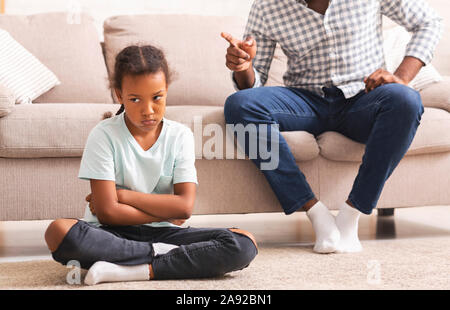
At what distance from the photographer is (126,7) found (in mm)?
2803

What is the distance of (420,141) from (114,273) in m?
1.07

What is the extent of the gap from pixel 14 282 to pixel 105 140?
36 cm

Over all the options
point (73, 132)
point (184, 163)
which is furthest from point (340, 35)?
point (73, 132)

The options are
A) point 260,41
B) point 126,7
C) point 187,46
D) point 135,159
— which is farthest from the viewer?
point 126,7

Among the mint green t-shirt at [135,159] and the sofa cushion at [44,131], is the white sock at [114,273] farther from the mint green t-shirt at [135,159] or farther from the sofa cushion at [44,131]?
the sofa cushion at [44,131]

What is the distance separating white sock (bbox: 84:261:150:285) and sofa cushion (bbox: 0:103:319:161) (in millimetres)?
524

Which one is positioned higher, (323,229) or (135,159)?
(135,159)

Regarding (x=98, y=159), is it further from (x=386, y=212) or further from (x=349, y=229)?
(x=386, y=212)

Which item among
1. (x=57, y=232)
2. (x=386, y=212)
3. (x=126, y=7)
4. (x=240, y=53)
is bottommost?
(x=386, y=212)

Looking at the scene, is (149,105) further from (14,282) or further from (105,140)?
(14,282)

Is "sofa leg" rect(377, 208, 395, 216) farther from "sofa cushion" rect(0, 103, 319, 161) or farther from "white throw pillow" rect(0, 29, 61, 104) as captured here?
"white throw pillow" rect(0, 29, 61, 104)

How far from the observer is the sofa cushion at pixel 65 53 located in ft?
6.98
